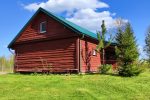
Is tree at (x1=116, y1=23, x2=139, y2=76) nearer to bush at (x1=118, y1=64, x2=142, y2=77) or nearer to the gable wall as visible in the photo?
bush at (x1=118, y1=64, x2=142, y2=77)

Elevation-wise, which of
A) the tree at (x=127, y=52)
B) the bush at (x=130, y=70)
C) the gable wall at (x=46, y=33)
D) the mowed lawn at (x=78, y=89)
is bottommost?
the mowed lawn at (x=78, y=89)

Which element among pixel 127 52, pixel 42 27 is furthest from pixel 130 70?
pixel 42 27

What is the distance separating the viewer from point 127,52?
22.5 meters

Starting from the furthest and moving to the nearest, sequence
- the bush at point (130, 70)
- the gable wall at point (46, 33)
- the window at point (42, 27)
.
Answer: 1. the window at point (42, 27)
2. the gable wall at point (46, 33)
3. the bush at point (130, 70)

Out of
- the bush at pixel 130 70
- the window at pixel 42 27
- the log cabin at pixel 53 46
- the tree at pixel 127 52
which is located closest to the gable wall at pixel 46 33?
the log cabin at pixel 53 46

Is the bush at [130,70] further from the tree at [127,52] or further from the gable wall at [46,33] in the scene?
the gable wall at [46,33]

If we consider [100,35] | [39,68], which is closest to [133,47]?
[100,35]

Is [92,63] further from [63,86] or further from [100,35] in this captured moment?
[63,86]

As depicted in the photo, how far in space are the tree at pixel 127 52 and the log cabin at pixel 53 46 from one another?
369cm

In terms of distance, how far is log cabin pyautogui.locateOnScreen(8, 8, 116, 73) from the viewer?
82.8ft

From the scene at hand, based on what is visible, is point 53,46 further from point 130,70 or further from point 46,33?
point 130,70

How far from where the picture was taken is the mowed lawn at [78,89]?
613 inches

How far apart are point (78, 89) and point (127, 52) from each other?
24.3 feet

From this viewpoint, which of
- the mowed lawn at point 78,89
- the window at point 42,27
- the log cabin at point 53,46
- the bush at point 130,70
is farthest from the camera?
the window at point 42,27
